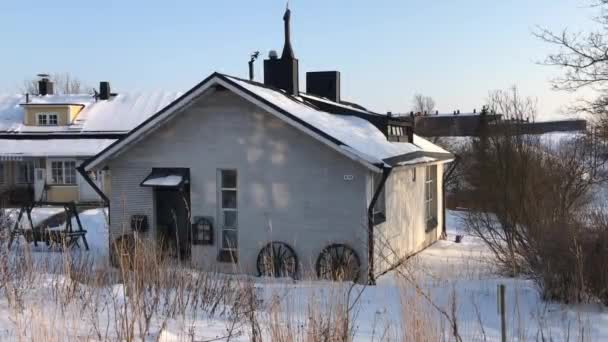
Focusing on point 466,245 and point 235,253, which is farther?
point 466,245

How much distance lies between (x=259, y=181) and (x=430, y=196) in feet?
25.1

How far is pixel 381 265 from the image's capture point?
13.1 meters

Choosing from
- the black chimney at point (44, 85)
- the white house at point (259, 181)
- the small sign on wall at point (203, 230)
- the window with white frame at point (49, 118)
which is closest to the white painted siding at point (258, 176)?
the white house at point (259, 181)

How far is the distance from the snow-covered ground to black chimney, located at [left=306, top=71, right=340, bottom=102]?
454 inches

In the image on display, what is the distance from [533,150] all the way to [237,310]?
9.27 m

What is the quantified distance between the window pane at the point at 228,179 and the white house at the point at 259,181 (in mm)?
23

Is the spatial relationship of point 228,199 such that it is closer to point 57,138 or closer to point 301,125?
point 301,125

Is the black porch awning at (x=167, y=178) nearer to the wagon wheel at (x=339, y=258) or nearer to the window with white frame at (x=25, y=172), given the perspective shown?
the wagon wheel at (x=339, y=258)

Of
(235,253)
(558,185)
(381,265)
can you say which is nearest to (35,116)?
(235,253)

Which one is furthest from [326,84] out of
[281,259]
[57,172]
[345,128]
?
[57,172]

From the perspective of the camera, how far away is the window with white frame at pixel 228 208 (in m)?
13.6

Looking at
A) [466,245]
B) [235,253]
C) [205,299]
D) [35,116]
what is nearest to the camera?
[205,299]

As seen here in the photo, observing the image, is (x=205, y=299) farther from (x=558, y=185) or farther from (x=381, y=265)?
(x=558, y=185)

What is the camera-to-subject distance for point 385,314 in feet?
23.0
